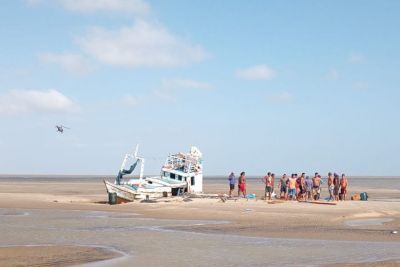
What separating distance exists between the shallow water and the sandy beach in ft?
0.08

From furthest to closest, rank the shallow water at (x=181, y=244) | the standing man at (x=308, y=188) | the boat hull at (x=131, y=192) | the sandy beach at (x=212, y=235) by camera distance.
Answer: the boat hull at (x=131, y=192) < the standing man at (x=308, y=188) < the sandy beach at (x=212, y=235) < the shallow water at (x=181, y=244)

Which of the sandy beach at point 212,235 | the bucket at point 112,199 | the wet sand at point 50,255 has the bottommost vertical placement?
the wet sand at point 50,255

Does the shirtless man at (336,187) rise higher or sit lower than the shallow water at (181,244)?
higher

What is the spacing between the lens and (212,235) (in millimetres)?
19656

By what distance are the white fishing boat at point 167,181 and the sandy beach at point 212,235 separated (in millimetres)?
4560

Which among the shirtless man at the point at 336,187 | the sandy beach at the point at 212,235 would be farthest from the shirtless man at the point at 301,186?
the sandy beach at the point at 212,235

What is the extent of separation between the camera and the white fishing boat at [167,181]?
3712 centimetres

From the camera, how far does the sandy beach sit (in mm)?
14523

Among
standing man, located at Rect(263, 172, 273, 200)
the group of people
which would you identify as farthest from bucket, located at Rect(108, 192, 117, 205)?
standing man, located at Rect(263, 172, 273, 200)

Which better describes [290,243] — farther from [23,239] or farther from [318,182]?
[318,182]

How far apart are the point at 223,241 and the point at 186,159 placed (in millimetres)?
22130

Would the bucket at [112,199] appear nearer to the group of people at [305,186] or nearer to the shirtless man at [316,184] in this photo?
the group of people at [305,186]

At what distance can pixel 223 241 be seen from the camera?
17922 mm

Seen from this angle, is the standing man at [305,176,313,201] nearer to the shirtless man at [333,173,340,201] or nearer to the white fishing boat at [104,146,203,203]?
the shirtless man at [333,173,340,201]
